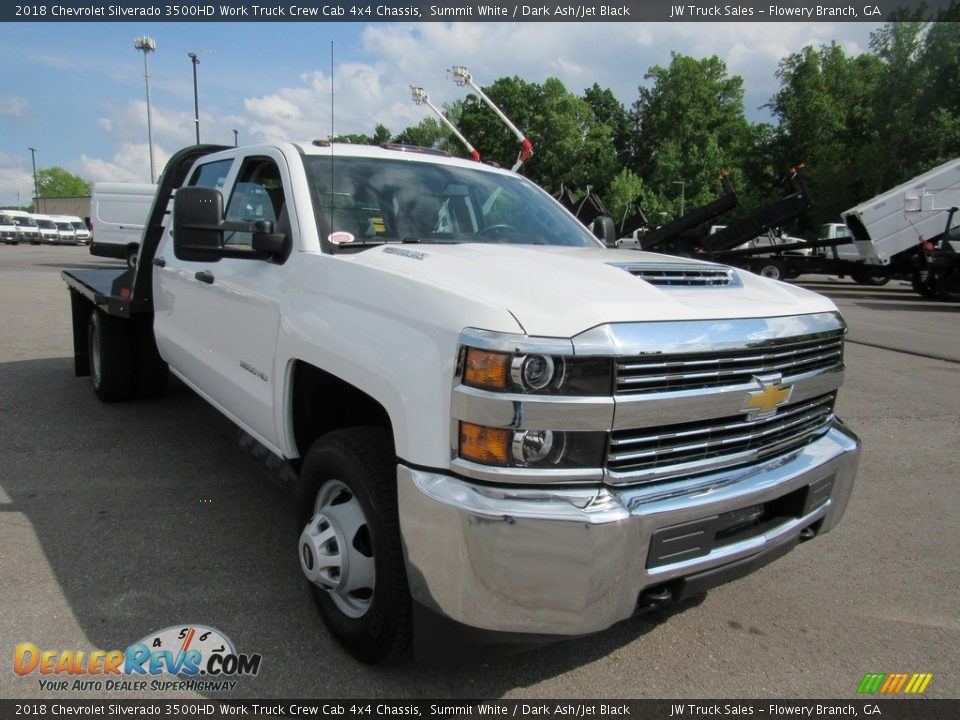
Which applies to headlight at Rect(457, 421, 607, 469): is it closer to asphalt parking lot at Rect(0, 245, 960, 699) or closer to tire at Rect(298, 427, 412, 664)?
tire at Rect(298, 427, 412, 664)

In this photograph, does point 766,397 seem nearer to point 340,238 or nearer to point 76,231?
point 340,238

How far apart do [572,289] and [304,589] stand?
1.83m

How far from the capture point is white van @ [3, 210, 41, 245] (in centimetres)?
4853

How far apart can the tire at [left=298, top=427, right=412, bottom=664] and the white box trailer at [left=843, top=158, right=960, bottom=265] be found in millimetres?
19277

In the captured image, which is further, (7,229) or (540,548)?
(7,229)

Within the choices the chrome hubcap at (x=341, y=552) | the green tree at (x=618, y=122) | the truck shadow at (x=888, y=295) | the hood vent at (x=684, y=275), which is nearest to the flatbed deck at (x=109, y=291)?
the chrome hubcap at (x=341, y=552)

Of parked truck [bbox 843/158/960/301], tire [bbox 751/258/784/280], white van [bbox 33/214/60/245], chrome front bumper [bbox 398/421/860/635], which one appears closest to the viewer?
chrome front bumper [bbox 398/421/860/635]

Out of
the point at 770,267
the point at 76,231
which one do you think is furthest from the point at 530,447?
the point at 76,231

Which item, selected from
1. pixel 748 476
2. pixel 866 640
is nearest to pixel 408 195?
pixel 748 476

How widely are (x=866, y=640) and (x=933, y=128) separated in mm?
42163

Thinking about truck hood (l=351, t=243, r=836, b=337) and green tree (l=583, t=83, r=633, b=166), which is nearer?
truck hood (l=351, t=243, r=836, b=337)

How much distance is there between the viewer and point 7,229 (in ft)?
157

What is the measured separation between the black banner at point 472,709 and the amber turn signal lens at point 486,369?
118 centimetres

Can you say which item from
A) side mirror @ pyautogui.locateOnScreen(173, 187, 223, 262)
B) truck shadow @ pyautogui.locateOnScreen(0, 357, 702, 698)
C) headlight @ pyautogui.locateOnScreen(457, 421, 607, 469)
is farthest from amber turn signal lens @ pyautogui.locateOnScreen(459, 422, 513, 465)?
side mirror @ pyautogui.locateOnScreen(173, 187, 223, 262)
